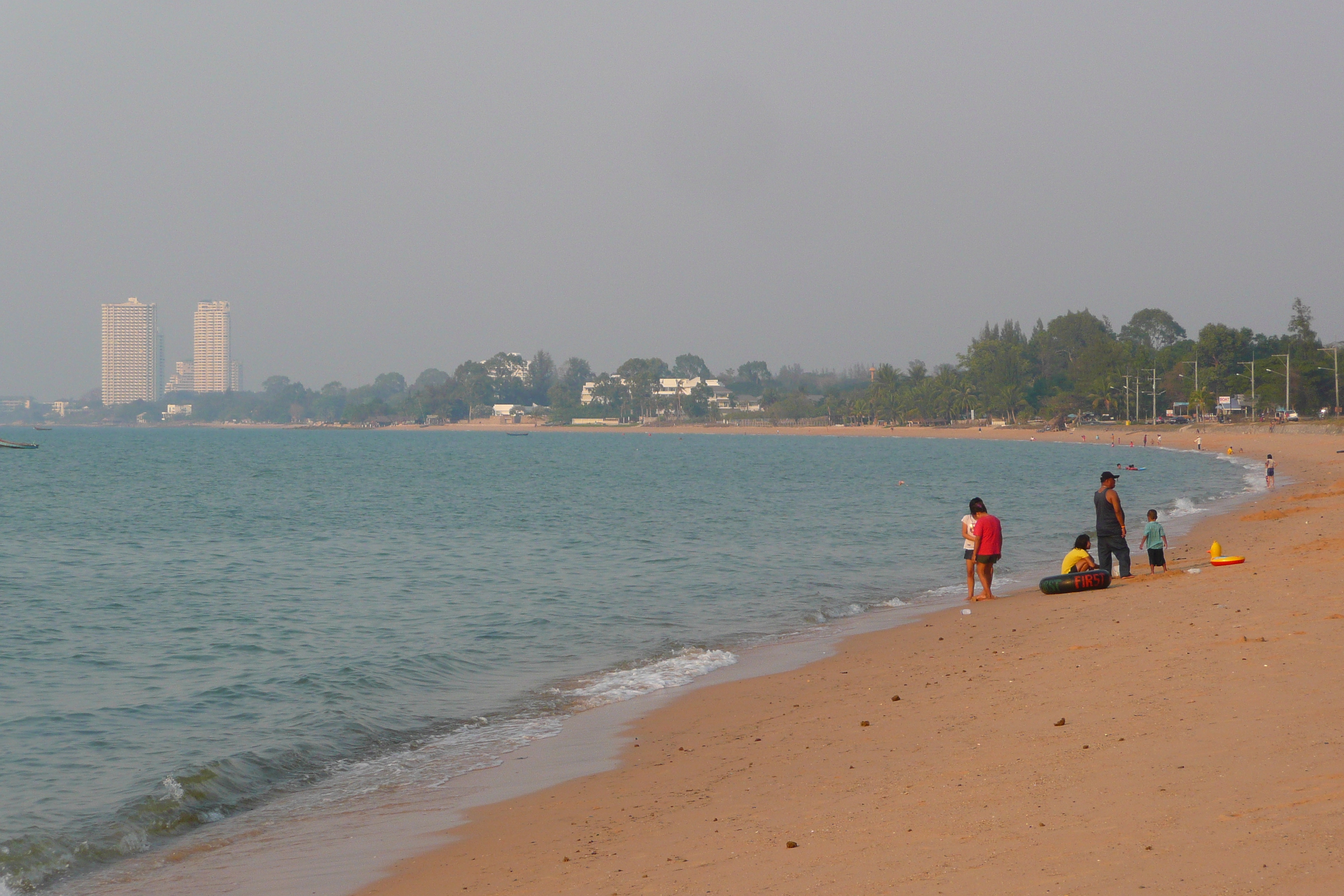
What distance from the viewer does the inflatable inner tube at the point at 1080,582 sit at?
674 inches

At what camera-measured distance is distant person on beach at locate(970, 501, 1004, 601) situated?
58.5 ft

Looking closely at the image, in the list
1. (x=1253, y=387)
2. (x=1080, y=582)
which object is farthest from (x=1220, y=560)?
(x=1253, y=387)

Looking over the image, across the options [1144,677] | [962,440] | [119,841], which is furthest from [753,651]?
[962,440]

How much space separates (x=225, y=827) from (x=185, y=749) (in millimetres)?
2215

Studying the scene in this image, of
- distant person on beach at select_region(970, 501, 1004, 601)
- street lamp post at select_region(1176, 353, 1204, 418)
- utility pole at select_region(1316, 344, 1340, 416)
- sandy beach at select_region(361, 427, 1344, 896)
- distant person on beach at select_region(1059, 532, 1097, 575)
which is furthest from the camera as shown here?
street lamp post at select_region(1176, 353, 1204, 418)

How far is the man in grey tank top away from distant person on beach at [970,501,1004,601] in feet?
5.55

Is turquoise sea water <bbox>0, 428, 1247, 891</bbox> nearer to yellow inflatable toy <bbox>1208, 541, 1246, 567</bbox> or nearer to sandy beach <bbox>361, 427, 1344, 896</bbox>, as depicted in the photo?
sandy beach <bbox>361, 427, 1344, 896</bbox>

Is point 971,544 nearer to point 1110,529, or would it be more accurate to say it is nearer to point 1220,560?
point 1110,529

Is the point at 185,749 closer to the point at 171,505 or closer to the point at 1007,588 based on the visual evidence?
the point at 1007,588

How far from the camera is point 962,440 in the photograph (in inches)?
6102

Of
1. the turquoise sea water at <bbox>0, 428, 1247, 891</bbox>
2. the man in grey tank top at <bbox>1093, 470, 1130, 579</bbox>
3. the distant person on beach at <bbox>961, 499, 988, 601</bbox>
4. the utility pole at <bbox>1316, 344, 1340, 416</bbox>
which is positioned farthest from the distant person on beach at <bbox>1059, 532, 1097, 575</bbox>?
the utility pole at <bbox>1316, 344, 1340, 416</bbox>

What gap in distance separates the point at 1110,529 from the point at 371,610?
1326 cm

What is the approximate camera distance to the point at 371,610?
1903cm

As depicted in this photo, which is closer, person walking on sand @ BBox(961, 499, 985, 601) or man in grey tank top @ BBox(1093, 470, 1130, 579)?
man in grey tank top @ BBox(1093, 470, 1130, 579)
